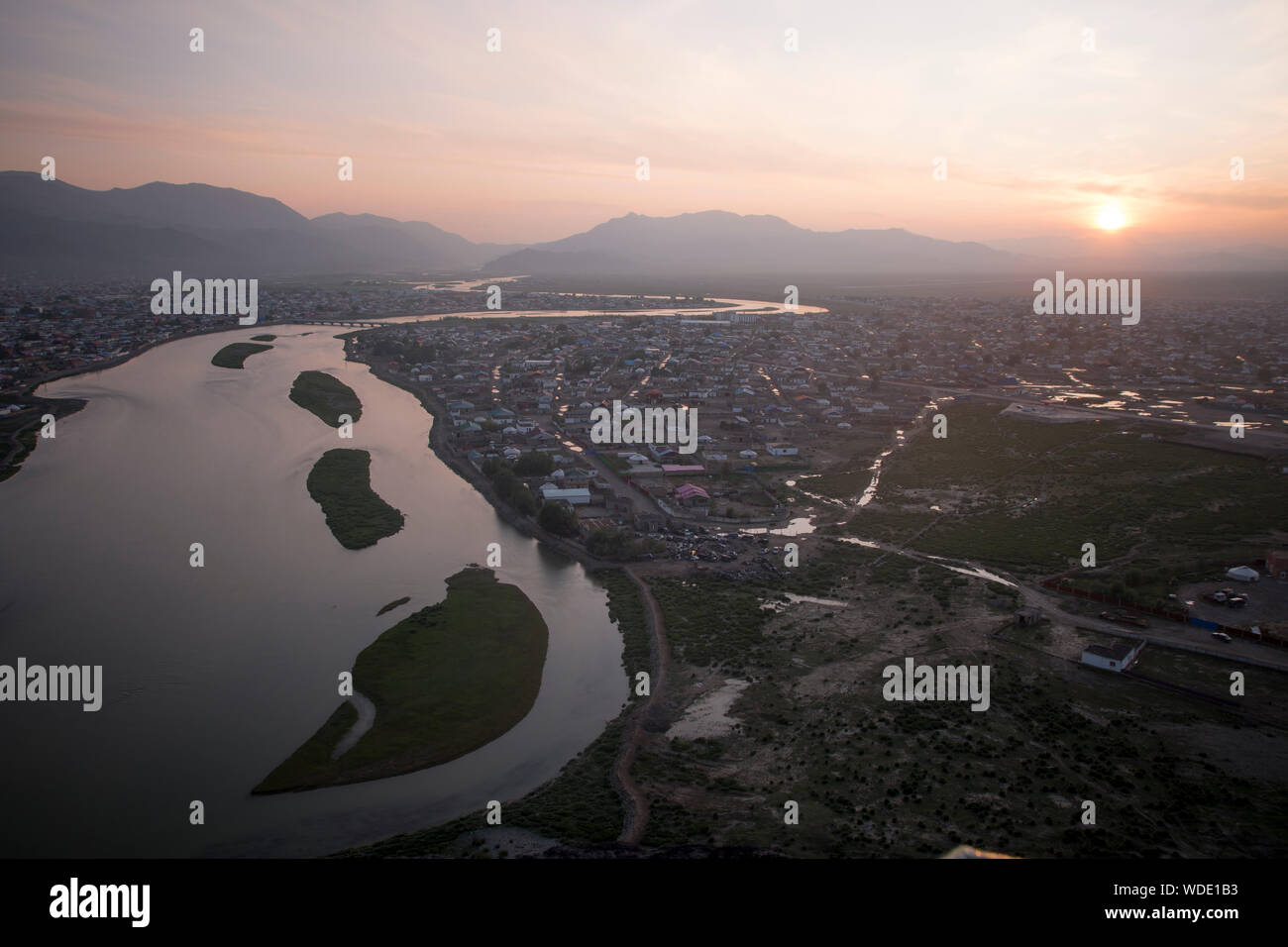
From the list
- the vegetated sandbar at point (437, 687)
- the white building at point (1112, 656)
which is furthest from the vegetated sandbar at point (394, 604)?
the white building at point (1112, 656)

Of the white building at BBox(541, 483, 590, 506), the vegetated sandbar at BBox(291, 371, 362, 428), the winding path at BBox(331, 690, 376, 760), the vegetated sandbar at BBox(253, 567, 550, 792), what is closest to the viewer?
the vegetated sandbar at BBox(253, 567, 550, 792)

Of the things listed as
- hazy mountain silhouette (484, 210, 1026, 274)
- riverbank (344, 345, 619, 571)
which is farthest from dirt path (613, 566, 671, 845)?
hazy mountain silhouette (484, 210, 1026, 274)

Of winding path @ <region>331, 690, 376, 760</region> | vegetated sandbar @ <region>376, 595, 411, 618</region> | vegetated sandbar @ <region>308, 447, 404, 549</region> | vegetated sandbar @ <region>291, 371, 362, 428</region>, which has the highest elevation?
vegetated sandbar @ <region>291, 371, 362, 428</region>

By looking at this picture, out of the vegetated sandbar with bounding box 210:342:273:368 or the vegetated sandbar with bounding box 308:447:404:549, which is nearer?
the vegetated sandbar with bounding box 308:447:404:549

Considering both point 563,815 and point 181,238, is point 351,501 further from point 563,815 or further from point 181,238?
point 181,238

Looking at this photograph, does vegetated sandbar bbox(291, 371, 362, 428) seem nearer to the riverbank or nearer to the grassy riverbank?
the riverbank

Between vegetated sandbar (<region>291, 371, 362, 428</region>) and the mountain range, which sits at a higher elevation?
the mountain range

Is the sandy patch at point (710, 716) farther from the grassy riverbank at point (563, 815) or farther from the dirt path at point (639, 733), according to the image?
the grassy riverbank at point (563, 815)

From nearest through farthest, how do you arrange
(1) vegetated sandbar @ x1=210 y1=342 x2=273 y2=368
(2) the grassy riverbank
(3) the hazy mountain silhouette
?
(2) the grassy riverbank
(1) vegetated sandbar @ x1=210 y1=342 x2=273 y2=368
(3) the hazy mountain silhouette
